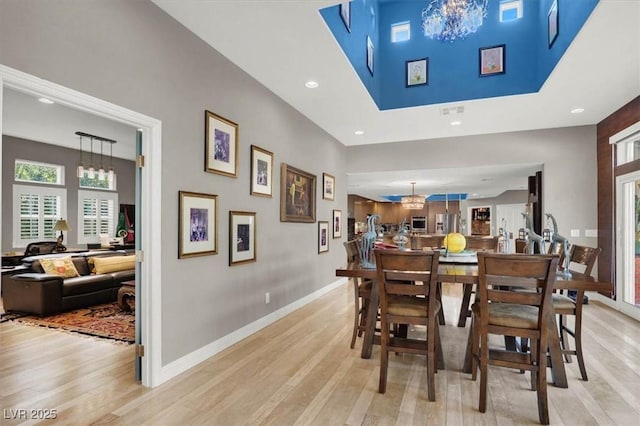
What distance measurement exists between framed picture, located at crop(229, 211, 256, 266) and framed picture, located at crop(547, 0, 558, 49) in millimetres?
3729

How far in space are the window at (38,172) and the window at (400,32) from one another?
7.47m

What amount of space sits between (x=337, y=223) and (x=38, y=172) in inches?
254

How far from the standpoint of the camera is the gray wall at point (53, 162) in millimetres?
6629

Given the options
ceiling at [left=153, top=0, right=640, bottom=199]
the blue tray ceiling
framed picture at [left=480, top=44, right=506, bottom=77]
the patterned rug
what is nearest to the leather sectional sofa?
the patterned rug

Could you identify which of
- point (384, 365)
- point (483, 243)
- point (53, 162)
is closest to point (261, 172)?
point (384, 365)

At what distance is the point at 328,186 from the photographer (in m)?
6.08

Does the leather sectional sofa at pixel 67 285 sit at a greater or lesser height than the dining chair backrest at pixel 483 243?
lesser

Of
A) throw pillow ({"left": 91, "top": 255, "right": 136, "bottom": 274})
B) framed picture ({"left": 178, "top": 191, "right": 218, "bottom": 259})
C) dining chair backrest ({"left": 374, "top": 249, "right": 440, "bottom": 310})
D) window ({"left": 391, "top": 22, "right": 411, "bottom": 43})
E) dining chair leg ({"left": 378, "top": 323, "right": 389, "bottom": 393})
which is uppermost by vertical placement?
window ({"left": 391, "top": 22, "right": 411, "bottom": 43})

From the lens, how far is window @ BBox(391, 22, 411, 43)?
4840mm

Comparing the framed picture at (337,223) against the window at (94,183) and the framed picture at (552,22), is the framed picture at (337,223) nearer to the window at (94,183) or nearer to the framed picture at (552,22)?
the framed picture at (552,22)

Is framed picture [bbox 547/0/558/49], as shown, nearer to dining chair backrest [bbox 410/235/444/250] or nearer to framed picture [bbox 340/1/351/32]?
framed picture [bbox 340/1/351/32]

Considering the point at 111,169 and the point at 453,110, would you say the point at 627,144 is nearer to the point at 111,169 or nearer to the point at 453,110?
the point at 453,110

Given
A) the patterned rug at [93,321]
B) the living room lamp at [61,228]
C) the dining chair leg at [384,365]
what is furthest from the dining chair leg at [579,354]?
the living room lamp at [61,228]

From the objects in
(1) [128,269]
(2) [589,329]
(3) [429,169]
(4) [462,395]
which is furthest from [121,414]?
(3) [429,169]
